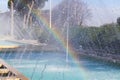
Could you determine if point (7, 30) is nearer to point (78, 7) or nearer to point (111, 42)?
point (78, 7)

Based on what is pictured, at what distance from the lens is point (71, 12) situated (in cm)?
3409

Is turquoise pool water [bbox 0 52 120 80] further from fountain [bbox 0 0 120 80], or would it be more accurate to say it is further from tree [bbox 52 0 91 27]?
tree [bbox 52 0 91 27]

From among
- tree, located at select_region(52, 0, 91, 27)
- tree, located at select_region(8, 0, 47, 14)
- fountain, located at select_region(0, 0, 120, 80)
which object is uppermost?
tree, located at select_region(8, 0, 47, 14)

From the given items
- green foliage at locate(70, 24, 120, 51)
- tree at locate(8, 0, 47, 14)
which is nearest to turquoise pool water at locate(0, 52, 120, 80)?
green foliage at locate(70, 24, 120, 51)

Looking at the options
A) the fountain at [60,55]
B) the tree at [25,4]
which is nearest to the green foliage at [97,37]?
Answer: the fountain at [60,55]

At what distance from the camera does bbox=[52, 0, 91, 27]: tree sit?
32.0 m

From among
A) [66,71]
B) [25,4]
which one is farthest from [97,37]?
[25,4]

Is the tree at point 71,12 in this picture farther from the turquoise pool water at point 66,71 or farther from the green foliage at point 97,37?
the turquoise pool water at point 66,71

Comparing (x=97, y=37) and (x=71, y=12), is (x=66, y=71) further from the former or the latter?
(x=71, y=12)

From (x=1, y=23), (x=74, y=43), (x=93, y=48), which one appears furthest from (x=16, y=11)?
(x=93, y=48)

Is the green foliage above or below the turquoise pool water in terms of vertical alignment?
above

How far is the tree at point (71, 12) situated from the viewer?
31975 mm

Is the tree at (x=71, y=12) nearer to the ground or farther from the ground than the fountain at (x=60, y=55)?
farther from the ground

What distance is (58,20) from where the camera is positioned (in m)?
32.1
